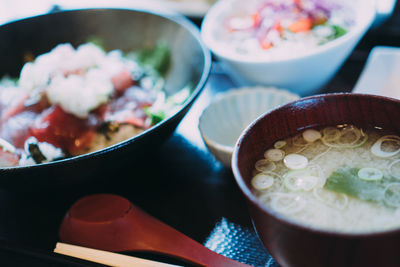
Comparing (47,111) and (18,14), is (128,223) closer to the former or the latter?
(47,111)

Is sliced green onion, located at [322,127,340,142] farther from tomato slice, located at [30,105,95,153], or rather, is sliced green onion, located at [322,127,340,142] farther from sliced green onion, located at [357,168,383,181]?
tomato slice, located at [30,105,95,153]

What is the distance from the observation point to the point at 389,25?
169 cm

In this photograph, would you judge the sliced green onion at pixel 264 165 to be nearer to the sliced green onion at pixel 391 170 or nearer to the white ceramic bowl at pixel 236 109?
the sliced green onion at pixel 391 170

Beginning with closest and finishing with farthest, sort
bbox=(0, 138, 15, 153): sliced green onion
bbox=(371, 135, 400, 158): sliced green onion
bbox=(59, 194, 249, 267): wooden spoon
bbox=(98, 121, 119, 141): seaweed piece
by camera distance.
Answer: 1. bbox=(371, 135, 400, 158): sliced green onion
2. bbox=(59, 194, 249, 267): wooden spoon
3. bbox=(0, 138, 15, 153): sliced green onion
4. bbox=(98, 121, 119, 141): seaweed piece

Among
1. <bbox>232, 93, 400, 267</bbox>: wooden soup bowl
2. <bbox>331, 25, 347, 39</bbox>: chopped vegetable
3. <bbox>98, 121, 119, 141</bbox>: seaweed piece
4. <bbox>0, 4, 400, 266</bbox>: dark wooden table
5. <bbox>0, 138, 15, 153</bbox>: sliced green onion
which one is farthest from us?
<bbox>331, 25, 347, 39</bbox>: chopped vegetable

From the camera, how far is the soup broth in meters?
0.76

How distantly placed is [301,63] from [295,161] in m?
0.57

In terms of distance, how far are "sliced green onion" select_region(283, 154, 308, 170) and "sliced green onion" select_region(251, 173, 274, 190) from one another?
6 cm

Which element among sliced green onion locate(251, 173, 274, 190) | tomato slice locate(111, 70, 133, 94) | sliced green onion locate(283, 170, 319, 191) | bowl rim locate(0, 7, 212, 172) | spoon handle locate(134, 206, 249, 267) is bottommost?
spoon handle locate(134, 206, 249, 267)

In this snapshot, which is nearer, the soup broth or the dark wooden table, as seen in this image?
the soup broth

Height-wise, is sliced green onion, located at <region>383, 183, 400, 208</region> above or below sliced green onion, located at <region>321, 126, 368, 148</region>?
below

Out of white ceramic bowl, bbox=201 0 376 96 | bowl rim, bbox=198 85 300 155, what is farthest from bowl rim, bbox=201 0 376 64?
bowl rim, bbox=198 85 300 155

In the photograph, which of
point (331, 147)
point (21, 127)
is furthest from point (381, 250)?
point (21, 127)

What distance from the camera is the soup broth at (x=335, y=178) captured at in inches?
30.0
